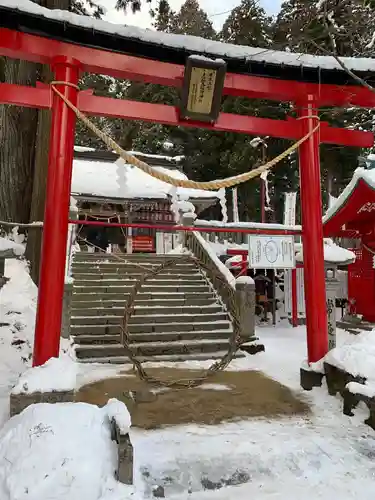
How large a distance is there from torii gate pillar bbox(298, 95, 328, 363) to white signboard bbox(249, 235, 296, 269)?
10.3 inches

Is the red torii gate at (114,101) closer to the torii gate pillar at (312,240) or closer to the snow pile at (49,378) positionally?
the torii gate pillar at (312,240)

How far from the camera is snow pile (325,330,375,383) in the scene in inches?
194

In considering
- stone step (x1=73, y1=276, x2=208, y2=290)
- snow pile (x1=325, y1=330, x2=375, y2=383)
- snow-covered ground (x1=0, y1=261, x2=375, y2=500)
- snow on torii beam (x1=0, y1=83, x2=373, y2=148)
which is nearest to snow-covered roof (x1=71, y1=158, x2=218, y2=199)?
stone step (x1=73, y1=276, x2=208, y2=290)

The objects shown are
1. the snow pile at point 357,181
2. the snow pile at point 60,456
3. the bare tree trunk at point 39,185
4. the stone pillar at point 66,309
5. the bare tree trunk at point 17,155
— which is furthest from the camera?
the snow pile at point 357,181

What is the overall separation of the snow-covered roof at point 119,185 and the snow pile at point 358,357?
1301cm

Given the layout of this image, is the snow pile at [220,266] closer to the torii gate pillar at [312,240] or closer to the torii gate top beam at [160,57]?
the torii gate pillar at [312,240]

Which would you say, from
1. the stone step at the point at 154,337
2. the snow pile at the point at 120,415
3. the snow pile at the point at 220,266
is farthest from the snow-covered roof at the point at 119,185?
the snow pile at the point at 120,415

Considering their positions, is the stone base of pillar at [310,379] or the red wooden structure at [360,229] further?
the red wooden structure at [360,229]

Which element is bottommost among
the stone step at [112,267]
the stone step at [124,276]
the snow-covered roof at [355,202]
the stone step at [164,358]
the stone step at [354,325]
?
the stone step at [164,358]

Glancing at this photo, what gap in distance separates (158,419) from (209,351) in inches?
159

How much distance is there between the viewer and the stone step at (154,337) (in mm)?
8680

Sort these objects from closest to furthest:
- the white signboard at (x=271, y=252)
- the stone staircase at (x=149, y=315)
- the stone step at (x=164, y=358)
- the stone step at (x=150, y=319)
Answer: the white signboard at (x=271, y=252)
the stone step at (x=164, y=358)
the stone staircase at (x=149, y=315)
the stone step at (x=150, y=319)

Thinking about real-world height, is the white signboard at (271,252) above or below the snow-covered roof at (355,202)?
below

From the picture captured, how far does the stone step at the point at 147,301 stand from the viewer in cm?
991
